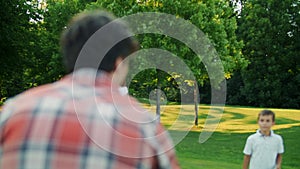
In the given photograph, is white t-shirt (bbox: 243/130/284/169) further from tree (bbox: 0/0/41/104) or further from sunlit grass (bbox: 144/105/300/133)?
sunlit grass (bbox: 144/105/300/133)

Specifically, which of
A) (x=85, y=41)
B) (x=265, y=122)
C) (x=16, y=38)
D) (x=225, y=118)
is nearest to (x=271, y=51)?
(x=225, y=118)

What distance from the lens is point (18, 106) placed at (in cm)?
209

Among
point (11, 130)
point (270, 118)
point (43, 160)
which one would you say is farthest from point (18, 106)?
point (270, 118)

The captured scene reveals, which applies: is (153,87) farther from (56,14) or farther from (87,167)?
(87,167)

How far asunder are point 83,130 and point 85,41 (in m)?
0.40

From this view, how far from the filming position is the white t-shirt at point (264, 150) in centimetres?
680

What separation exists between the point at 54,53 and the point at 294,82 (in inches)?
1166

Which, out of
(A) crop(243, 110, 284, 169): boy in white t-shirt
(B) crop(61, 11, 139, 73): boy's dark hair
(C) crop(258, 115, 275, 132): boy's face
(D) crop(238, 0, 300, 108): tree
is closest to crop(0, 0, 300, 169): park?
(A) crop(243, 110, 284, 169): boy in white t-shirt

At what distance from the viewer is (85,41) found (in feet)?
7.25

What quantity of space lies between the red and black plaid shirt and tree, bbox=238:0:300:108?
162 ft

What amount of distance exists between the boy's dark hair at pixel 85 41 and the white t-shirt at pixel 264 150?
4.90 meters

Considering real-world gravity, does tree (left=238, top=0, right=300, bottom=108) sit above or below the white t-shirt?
above

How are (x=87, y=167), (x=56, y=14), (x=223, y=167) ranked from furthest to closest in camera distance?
(x=56, y=14)
(x=223, y=167)
(x=87, y=167)

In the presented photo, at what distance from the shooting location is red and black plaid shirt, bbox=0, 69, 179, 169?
201cm
